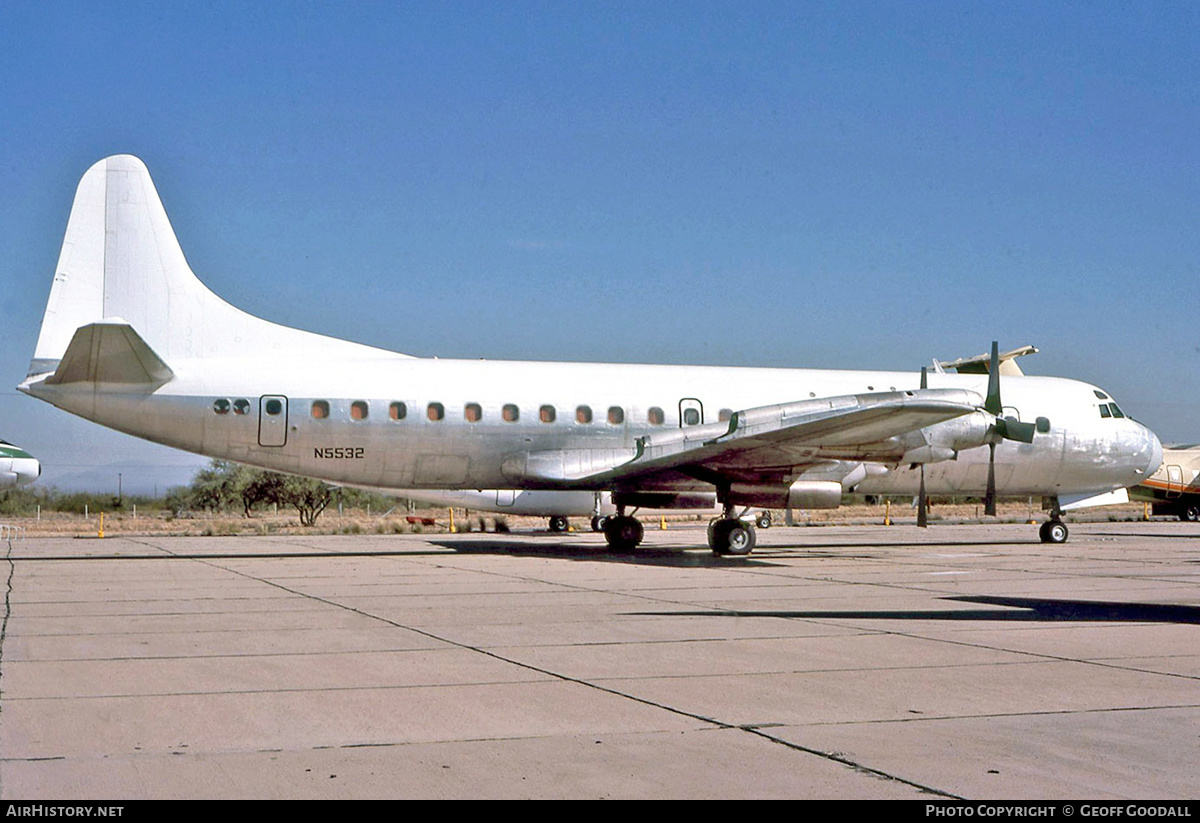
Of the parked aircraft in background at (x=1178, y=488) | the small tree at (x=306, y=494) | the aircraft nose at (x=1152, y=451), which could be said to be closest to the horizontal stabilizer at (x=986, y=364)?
the aircraft nose at (x=1152, y=451)

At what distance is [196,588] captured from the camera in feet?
48.8

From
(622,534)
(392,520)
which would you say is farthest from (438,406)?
(392,520)

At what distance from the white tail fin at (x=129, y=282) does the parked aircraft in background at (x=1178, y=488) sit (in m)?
42.3

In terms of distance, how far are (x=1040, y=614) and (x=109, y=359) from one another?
14670 millimetres

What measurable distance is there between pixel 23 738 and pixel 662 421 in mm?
17033

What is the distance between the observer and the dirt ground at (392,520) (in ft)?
129

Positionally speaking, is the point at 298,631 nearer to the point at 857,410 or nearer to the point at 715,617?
the point at 715,617

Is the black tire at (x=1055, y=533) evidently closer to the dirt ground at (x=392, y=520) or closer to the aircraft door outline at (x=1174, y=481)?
the dirt ground at (x=392, y=520)

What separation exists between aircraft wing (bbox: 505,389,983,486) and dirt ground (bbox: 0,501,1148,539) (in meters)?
15.3

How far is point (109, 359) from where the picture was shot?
18672 millimetres

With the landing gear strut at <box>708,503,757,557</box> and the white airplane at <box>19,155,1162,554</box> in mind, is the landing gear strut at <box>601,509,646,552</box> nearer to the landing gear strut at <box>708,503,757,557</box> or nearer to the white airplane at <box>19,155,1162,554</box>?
the white airplane at <box>19,155,1162,554</box>

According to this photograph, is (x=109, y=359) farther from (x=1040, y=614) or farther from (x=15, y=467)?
(x=15, y=467)

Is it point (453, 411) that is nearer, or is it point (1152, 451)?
point (453, 411)

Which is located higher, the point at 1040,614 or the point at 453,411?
the point at 453,411
